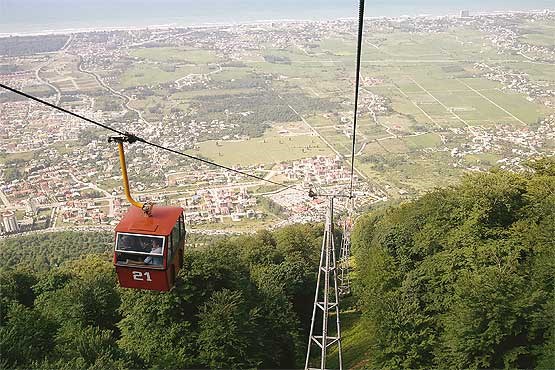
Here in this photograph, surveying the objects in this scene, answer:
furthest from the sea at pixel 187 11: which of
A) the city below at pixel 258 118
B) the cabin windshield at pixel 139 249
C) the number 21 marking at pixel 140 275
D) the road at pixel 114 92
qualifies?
the number 21 marking at pixel 140 275

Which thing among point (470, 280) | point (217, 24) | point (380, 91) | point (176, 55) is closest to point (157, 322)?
point (470, 280)

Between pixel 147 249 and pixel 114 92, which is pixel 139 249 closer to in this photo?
pixel 147 249

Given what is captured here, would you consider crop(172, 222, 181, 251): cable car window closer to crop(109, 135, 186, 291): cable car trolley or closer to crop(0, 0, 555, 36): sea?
crop(109, 135, 186, 291): cable car trolley

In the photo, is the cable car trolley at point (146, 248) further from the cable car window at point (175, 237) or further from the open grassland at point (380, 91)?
the open grassland at point (380, 91)

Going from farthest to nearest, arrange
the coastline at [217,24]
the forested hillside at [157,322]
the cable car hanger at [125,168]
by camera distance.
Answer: the coastline at [217,24], the forested hillside at [157,322], the cable car hanger at [125,168]

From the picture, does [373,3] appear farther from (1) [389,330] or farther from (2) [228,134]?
(1) [389,330]

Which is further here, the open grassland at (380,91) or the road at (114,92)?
the road at (114,92)

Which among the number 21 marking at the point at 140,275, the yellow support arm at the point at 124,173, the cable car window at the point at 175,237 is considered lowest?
the number 21 marking at the point at 140,275
